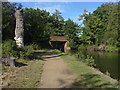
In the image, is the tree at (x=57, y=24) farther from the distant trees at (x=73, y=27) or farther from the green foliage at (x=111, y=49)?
the green foliage at (x=111, y=49)

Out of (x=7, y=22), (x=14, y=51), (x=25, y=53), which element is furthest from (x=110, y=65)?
(x=7, y=22)

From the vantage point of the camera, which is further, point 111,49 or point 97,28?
point 97,28

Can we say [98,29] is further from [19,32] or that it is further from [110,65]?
[19,32]

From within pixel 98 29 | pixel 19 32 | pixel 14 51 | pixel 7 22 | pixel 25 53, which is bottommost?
pixel 25 53

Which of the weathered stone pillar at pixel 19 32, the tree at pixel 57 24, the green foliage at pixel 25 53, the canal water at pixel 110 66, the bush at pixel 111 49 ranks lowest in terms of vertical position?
the canal water at pixel 110 66

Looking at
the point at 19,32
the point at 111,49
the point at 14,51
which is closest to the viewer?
the point at 14,51

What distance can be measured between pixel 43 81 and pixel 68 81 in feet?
3.18

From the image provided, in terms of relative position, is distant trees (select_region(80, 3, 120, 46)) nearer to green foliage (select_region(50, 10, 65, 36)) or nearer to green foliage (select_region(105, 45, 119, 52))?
green foliage (select_region(105, 45, 119, 52))

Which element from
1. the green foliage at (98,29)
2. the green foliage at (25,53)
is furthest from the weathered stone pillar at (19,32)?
the green foliage at (98,29)

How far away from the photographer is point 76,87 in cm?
536

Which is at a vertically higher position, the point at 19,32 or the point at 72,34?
the point at 72,34

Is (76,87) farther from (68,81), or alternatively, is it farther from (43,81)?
(43,81)

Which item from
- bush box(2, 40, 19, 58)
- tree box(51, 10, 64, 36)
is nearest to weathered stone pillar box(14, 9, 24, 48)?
bush box(2, 40, 19, 58)

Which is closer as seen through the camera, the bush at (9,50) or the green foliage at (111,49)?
the bush at (9,50)
